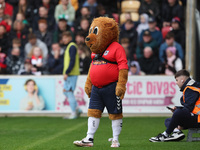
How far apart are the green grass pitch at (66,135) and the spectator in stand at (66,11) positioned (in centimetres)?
387

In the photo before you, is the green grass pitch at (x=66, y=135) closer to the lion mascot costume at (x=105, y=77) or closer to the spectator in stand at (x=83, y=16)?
the lion mascot costume at (x=105, y=77)

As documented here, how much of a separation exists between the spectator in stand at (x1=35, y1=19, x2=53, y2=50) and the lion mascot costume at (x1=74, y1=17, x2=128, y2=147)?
26.5ft

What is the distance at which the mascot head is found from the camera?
675 cm

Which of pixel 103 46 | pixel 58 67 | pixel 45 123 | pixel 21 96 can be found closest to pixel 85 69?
pixel 58 67

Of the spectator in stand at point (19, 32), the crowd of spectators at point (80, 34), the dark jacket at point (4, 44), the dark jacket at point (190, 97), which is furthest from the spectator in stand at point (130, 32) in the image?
the dark jacket at point (190, 97)

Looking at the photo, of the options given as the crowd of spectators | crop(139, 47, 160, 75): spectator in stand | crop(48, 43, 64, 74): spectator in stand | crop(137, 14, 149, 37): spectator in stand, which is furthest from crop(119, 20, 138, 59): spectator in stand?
crop(48, 43, 64, 74): spectator in stand

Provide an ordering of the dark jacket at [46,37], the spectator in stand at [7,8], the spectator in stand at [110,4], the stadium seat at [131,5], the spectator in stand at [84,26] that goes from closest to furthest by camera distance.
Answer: the spectator in stand at [84,26]
the dark jacket at [46,37]
the stadium seat at [131,5]
the spectator in stand at [110,4]
the spectator in stand at [7,8]

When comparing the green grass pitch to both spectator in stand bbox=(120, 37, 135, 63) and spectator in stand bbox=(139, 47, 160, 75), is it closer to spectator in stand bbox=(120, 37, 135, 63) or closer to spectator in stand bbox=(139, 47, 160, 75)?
spectator in stand bbox=(139, 47, 160, 75)

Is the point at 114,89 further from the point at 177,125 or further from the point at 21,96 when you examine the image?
the point at 21,96

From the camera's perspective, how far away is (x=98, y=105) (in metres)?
6.71

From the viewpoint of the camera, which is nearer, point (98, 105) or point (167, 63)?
point (98, 105)

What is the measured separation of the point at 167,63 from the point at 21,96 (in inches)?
167

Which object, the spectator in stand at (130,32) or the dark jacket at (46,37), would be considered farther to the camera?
the dark jacket at (46,37)

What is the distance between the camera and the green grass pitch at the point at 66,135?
6.73 meters
